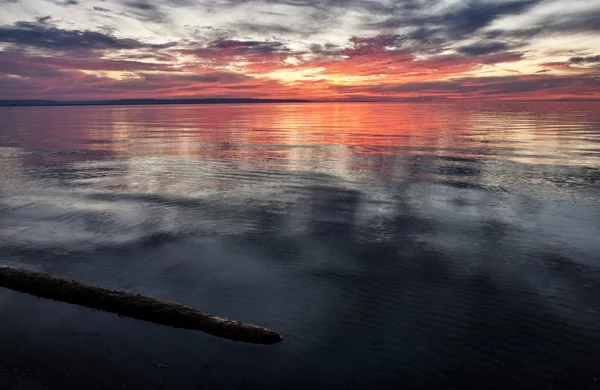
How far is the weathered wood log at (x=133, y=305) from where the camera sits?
783cm

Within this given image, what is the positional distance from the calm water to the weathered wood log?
22cm

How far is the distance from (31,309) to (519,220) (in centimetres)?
1640

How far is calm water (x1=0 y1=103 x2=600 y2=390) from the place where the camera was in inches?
281

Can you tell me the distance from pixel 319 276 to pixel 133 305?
4.81 metres

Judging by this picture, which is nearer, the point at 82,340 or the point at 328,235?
the point at 82,340

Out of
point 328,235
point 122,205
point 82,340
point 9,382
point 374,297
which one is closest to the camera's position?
point 9,382

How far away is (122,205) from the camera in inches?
705

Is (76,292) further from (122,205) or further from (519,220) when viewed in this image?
(519,220)

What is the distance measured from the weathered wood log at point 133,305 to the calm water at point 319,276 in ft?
0.73

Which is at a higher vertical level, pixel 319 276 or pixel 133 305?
pixel 133 305

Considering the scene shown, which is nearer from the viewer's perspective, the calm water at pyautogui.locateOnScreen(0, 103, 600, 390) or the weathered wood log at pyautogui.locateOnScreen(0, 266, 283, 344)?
the calm water at pyautogui.locateOnScreen(0, 103, 600, 390)

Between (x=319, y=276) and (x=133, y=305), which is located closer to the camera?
(x=133, y=305)

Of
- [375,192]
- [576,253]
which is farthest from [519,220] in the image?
[375,192]

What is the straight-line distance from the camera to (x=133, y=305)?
8523 mm
